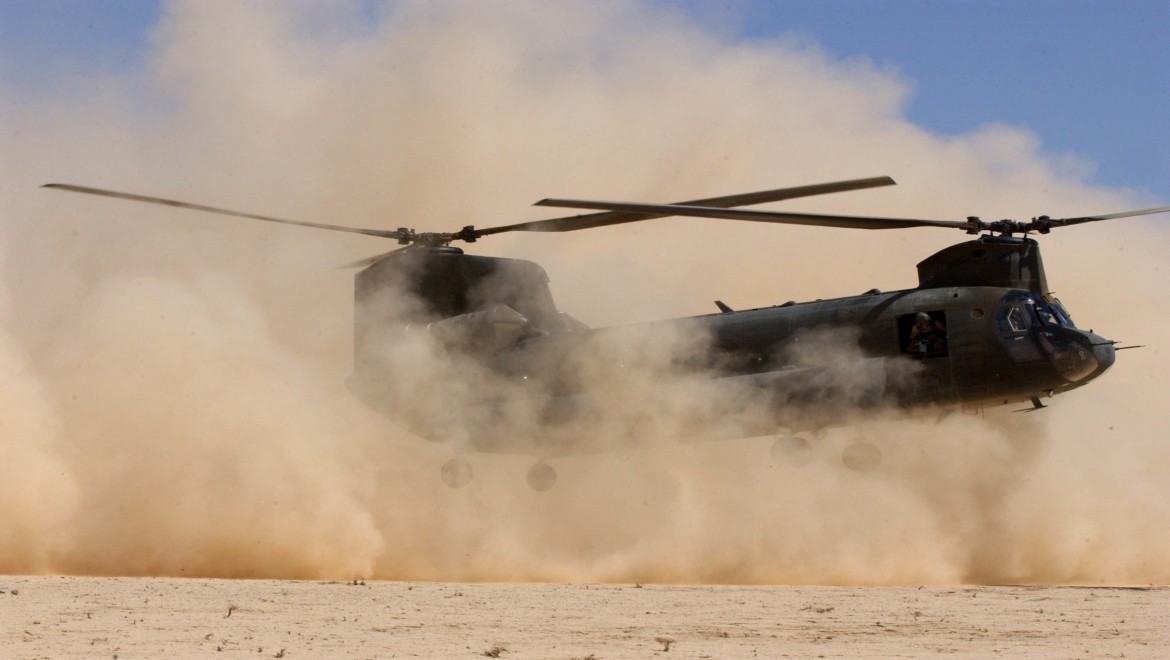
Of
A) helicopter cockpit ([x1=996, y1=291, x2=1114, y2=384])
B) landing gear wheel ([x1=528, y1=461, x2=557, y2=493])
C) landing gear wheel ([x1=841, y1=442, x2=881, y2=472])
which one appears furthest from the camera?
landing gear wheel ([x1=528, y1=461, x2=557, y2=493])

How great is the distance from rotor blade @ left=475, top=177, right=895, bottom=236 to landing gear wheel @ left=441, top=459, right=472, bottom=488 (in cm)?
318

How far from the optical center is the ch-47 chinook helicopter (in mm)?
17781

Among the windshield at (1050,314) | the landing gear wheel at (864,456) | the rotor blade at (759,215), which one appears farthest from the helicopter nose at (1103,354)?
the landing gear wheel at (864,456)

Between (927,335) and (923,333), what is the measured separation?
2.1 inches

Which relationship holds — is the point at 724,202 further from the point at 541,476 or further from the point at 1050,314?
the point at 541,476

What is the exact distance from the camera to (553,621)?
1579 cm

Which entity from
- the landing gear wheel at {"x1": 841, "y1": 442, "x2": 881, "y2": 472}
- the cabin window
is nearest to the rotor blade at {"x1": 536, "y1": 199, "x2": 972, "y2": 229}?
the cabin window

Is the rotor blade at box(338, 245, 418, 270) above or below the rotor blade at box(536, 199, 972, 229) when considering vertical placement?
above

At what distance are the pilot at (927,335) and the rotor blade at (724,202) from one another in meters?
1.94

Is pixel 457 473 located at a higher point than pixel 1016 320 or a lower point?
lower

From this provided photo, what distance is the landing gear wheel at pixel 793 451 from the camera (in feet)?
61.5

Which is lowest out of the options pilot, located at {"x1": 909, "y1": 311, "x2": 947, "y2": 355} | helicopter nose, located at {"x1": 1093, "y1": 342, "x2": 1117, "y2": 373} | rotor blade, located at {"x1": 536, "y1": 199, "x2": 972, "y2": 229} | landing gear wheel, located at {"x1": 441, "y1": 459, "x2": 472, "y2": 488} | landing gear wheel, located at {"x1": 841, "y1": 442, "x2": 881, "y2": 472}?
landing gear wheel, located at {"x1": 841, "y1": 442, "x2": 881, "y2": 472}

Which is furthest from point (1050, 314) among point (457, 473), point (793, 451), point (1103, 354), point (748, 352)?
point (457, 473)

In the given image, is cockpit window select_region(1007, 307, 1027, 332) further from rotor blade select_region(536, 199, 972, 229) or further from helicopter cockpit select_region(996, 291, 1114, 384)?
rotor blade select_region(536, 199, 972, 229)
